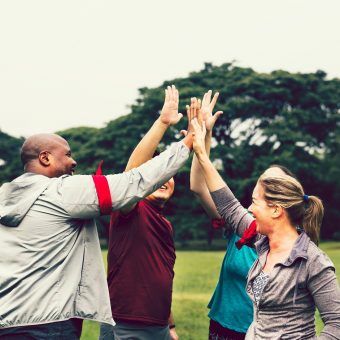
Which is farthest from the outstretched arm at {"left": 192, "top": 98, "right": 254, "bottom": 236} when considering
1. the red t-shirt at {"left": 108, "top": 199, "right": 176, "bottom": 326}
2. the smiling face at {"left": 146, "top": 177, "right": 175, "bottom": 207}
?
the smiling face at {"left": 146, "top": 177, "right": 175, "bottom": 207}

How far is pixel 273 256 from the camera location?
372 cm

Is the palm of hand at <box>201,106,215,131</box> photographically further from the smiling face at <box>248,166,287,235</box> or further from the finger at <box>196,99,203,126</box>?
the smiling face at <box>248,166,287,235</box>

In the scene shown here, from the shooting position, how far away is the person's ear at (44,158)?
154 inches

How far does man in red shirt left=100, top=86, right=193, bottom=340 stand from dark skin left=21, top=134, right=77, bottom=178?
1.94ft

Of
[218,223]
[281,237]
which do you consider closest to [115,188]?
[281,237]

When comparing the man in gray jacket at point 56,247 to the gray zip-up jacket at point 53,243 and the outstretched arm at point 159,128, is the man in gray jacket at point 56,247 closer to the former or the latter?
the gray zip-up jacket at point 53,243

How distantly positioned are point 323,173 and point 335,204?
4472 millimetres

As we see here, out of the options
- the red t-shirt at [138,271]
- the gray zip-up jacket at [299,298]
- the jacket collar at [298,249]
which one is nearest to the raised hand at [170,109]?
the red t-shirt at [138,271]

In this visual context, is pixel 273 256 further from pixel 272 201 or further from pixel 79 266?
pixel 79 266

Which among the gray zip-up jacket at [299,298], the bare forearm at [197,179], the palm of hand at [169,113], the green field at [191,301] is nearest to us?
the gray zip-up jacket at [299,298]

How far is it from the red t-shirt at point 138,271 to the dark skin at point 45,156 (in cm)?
78

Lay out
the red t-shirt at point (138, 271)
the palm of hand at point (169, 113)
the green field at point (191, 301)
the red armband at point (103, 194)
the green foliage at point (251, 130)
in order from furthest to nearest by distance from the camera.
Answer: the green foliage at point (251, 130) → the green field at point (191, 301) → the red t-shirt at point (138, 271) → the palm of hand at point (169, 113) → the red armband at point (103, 194)

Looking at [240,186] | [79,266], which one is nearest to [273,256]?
[79,266]

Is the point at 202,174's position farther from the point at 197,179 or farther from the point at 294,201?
the point at 294,201
